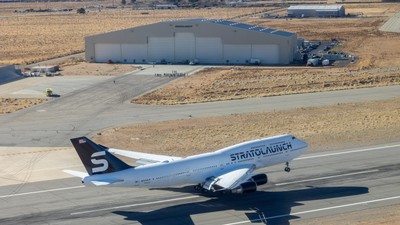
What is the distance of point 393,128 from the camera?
78438 millimetres

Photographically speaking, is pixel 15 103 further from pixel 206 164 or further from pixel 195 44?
pixel 206 164

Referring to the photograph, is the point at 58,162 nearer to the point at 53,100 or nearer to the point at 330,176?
the point at 330,176

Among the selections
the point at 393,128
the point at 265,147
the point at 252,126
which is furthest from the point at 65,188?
the point at 393,128

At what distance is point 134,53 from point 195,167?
91388mm

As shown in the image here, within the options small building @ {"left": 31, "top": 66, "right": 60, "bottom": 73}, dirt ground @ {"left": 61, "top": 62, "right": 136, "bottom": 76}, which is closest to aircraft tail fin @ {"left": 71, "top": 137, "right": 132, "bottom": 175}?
dirt ground @ {"left": 61, "top": 62, "right": 136, "bottom": 76}

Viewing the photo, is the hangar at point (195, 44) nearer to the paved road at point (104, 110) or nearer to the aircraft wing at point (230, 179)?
the paved road at point (104, 110)

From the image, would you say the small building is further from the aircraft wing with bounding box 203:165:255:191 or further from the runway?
the aircraft wing with bounding box 203:165:255:191

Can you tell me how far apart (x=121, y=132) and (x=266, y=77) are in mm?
45789

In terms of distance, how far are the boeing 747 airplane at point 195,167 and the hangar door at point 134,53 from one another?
83375 mm

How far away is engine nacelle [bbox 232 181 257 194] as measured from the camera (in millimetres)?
51781

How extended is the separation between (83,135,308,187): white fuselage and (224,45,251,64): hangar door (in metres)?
77.6

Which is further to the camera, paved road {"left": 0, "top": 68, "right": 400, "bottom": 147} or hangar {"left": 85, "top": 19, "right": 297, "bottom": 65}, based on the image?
hangar {"left": 85, "top": 19, "right": 297, "bottom": 65}

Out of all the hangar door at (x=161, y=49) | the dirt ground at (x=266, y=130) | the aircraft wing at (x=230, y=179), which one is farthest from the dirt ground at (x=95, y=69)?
the aircraft wing at (x=230, y=179)

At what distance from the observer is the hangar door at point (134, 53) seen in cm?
14062
